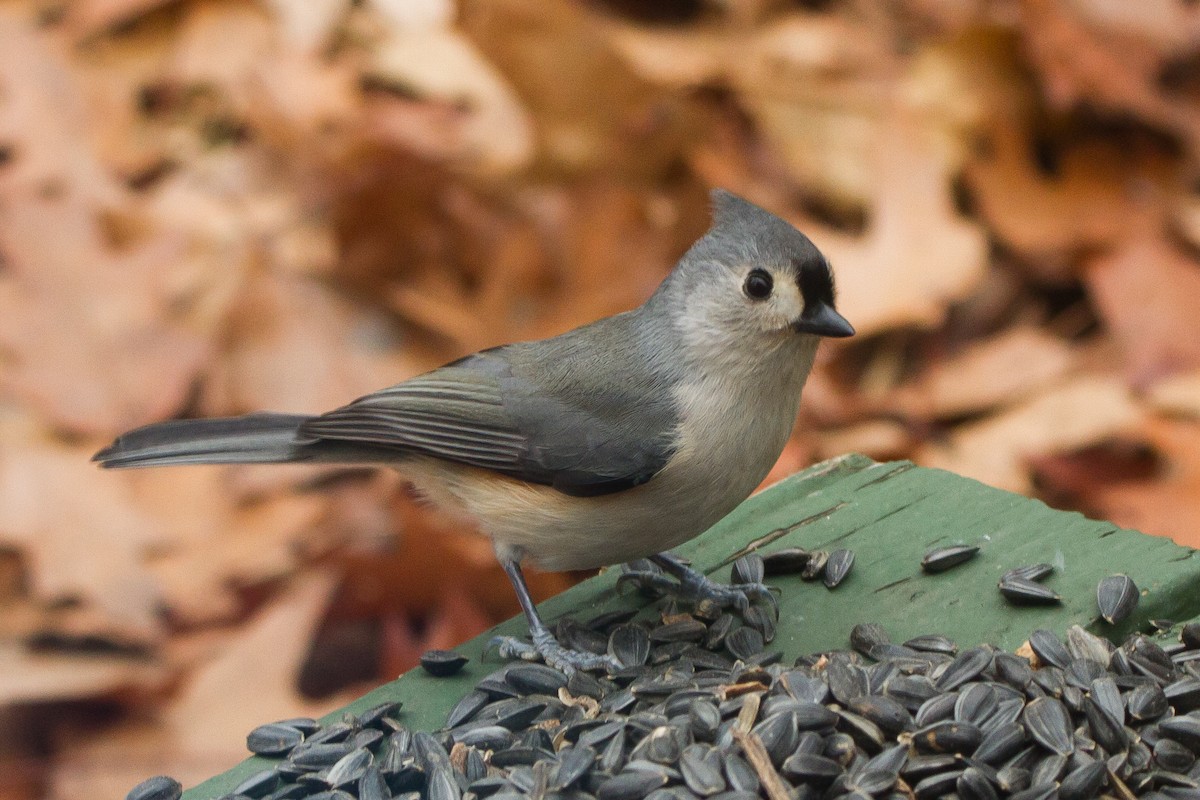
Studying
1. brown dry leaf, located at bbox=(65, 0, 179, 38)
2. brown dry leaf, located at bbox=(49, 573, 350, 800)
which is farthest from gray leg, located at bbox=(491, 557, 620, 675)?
brown dry leaf, located at bbox=(65, 0, 179, 38)

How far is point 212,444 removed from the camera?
10.4 feet

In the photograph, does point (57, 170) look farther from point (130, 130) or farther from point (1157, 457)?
point (1157, 457)

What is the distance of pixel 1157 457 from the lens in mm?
4422

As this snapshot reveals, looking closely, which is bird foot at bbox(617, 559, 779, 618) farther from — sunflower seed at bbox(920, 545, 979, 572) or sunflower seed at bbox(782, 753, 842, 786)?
sunflower seed at bbox(782, 753, 842, 786)

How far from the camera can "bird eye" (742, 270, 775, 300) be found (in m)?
2.77

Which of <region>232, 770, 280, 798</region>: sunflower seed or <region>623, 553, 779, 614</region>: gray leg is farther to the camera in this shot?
<region>623, 553, 779, 614</region>: gray leg

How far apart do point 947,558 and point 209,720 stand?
202cm

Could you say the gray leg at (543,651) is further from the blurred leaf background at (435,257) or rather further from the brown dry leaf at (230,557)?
the brown dry leaf at (230,557)

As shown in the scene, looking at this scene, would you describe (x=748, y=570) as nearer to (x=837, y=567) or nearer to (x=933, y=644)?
(x=837, y=567)

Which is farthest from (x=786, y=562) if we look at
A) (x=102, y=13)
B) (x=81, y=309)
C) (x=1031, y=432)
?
(x=102, y=13)

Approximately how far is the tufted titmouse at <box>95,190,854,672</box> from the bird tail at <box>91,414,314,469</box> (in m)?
0.02

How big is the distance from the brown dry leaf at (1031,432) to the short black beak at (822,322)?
1.71 meters

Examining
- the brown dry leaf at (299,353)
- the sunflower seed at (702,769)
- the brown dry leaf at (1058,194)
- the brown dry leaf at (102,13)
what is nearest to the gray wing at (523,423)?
the sunflower seed at (702,769)

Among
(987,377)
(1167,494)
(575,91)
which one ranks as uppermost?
(575,91)
